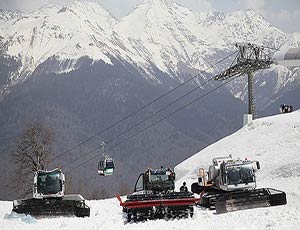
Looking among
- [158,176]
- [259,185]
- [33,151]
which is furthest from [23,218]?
[33,151]

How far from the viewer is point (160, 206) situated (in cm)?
2325

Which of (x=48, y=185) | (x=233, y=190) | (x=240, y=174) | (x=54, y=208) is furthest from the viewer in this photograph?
(x=48, y=185)

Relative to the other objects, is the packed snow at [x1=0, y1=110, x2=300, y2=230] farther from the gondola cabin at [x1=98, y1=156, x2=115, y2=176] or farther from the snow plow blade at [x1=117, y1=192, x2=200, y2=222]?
the gondola cabin at [x1=98, y1=156, x2=115, y2=176]

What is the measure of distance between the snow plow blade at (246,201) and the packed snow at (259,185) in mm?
594

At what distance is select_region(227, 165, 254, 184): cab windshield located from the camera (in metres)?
26.6

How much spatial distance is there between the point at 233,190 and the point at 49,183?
1053 cm

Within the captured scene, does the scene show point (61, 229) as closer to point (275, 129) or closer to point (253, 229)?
point (253, 229)

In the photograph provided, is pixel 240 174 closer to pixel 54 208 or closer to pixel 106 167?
pixel 54 208

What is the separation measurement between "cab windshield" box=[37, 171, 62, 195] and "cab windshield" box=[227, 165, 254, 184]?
9.76 meters

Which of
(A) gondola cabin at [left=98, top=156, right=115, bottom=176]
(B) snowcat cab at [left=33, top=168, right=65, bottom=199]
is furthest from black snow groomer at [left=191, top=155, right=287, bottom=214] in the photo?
(A) gondola cabin at [left=98, top=156, right=115, bottom=176]

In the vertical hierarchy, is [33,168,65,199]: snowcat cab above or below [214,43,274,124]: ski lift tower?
below

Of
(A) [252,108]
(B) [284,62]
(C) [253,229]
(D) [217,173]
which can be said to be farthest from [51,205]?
(B) [284,62]

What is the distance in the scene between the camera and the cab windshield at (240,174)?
26625 millimetres

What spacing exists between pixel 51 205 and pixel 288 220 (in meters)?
12.9
